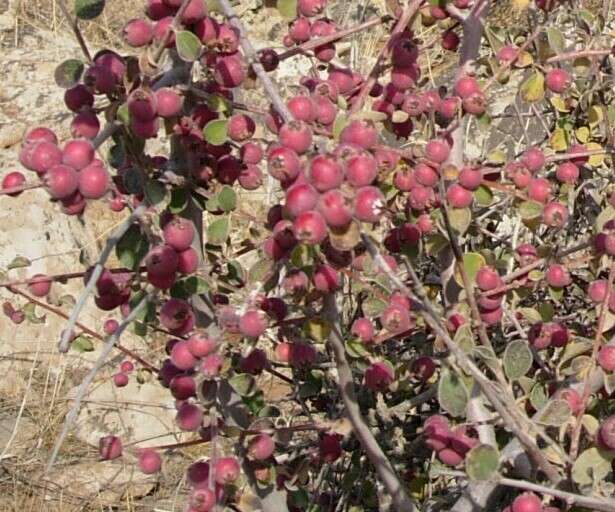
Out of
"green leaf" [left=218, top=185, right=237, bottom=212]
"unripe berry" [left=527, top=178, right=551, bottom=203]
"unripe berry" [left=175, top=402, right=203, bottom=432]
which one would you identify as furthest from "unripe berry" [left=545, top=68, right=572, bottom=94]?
"unripe berry" [left=175, top=402, right=203, bottom=432]

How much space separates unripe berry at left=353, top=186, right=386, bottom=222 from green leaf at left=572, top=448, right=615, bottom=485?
326 mm

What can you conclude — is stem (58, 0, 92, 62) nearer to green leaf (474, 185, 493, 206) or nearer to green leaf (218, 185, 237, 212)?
green leaf (218, 185, 237, 212)

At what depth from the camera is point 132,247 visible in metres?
0.80

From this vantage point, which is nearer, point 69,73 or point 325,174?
point 325,174

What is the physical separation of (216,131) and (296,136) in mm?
136

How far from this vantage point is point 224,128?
29.4 inches

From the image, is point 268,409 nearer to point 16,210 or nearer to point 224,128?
point 224,128

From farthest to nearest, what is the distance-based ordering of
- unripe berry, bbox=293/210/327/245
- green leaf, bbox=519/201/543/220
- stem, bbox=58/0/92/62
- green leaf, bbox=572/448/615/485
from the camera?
green leaf, bbox=519/201/543/220 < green leaf, bbox=572/448/615/485 < stem, bbox=58/0/92/62 < unripe berry, bbox=293/210/327/245

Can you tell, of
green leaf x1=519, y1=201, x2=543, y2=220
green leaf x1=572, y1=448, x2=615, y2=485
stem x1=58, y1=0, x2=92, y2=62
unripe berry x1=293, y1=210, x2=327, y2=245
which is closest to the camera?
unripe berry x1=293, y1=210, x2=327, y2=245

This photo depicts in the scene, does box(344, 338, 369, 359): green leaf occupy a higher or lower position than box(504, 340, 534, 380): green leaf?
lower

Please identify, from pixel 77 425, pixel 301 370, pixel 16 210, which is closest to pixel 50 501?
pixel 77 425

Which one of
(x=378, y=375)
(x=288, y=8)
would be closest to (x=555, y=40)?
(x=288, y=8)

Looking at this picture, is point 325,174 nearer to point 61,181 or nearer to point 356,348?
point 61,181

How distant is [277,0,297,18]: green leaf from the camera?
87 centimetres
